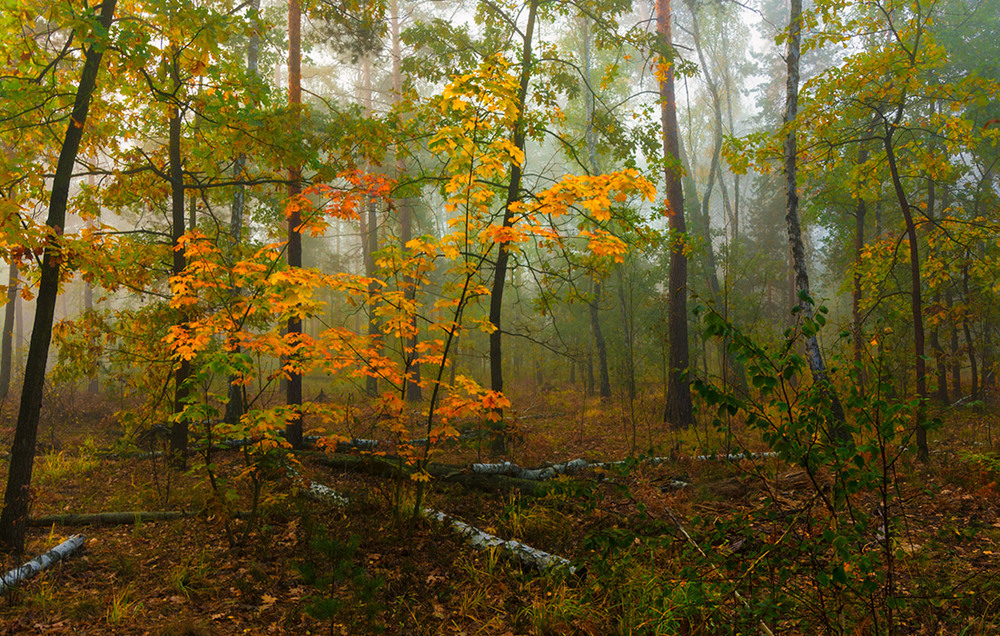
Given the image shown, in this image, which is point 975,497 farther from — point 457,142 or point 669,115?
point 669,115

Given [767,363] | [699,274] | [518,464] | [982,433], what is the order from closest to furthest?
[767,363], [518,464], [982,433], [699,274]

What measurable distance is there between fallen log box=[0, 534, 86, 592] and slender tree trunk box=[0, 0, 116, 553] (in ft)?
0.93

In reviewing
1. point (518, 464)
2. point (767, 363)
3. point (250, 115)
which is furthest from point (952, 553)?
point (250, 115)

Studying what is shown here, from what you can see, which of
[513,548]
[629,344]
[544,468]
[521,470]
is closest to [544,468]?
[544,468]

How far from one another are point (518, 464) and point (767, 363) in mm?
6189

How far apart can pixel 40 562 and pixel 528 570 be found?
4.32m

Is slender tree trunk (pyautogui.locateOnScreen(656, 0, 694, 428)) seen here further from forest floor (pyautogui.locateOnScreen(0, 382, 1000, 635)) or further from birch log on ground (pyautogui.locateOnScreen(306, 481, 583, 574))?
birch log on ground (pyautogui.locateOnScreen(306, 481, 583, 574))

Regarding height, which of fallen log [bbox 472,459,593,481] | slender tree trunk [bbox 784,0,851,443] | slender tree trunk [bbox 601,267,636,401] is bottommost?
fallen log [bbox 472,459,593,481]

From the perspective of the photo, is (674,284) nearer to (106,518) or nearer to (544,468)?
(544,468)

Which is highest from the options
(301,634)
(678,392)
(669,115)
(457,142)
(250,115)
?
(669,115)

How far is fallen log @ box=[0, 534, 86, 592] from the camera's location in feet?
13.8

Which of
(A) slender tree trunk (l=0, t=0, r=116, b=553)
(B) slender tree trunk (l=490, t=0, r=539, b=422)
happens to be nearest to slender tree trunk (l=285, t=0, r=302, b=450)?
(B) slender tree trunk (l=490, t=0, r=539, b=422)

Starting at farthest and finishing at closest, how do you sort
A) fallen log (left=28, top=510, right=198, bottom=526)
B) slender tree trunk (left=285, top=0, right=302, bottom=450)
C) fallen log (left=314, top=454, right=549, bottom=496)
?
1. slender tree trunk (left=285, top=0, right=302, bottom=450)
2. fallen log (left=314, top=454, right=549, bottom=496)
3. fallen log (left=28, top=510, right=198, bottom=526)

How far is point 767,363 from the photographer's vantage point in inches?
96.8
